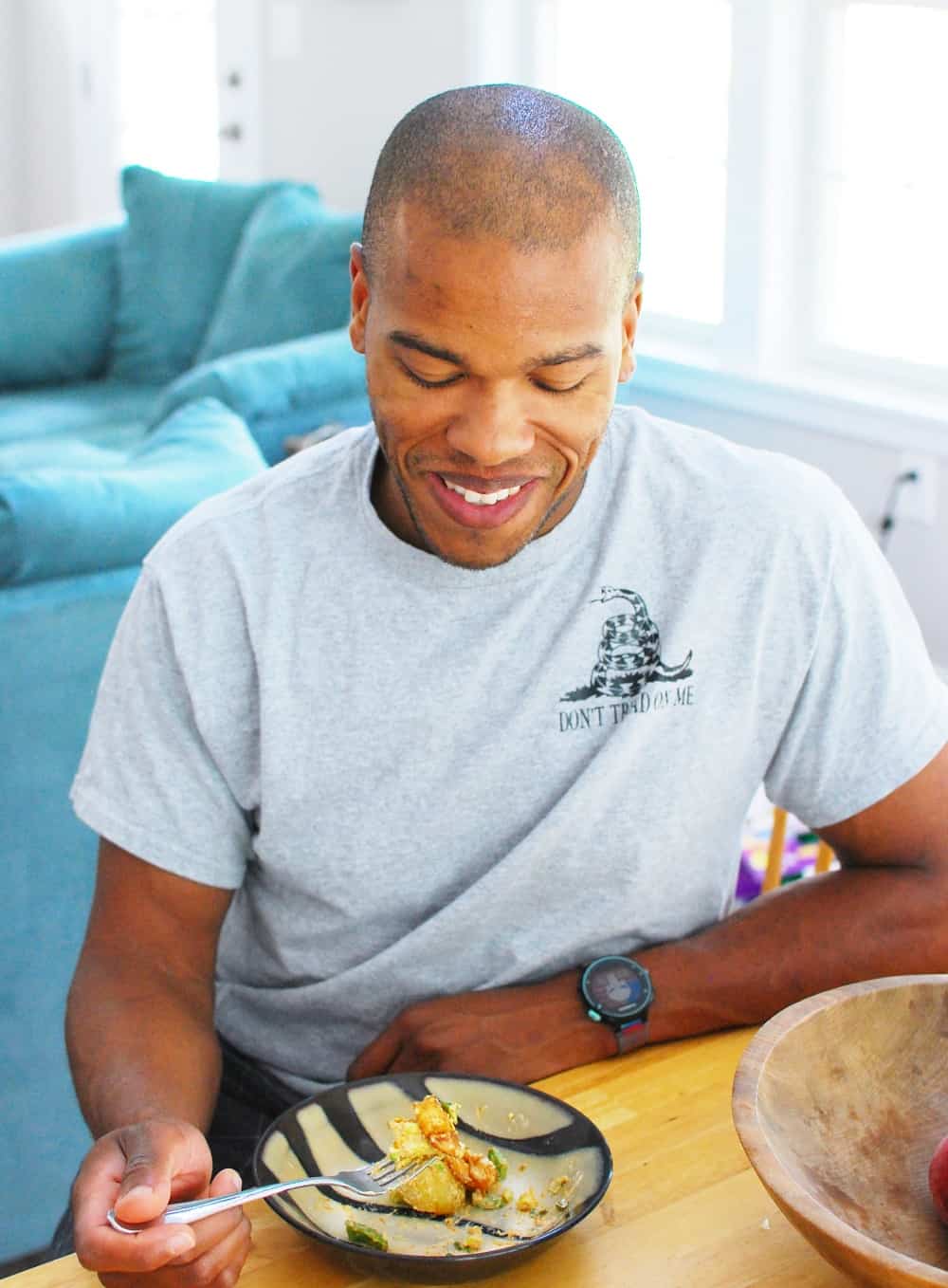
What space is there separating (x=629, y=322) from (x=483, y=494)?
17cm

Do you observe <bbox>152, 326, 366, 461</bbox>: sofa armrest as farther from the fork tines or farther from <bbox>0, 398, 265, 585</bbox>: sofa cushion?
the fork tines

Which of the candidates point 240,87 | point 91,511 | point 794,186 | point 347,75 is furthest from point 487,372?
point 240,87

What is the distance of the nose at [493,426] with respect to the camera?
1.17 meters

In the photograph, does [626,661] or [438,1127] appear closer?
[438,1127]

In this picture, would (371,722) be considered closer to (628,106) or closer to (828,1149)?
(828,1149)

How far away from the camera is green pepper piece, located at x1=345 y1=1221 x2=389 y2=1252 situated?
98 centimetres

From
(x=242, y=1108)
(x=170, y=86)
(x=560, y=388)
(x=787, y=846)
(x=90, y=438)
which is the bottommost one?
(x=787, y=846)

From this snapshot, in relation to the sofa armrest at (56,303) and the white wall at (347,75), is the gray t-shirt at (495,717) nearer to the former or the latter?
the white wall at (347,75)

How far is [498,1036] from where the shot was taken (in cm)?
124

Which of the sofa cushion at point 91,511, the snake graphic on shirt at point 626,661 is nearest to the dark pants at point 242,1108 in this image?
the snake graphic on shirt at point 626,661

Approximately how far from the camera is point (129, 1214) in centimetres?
94

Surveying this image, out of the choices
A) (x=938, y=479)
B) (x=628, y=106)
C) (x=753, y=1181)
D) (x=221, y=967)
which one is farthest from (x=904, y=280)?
(x=753, y=1181)

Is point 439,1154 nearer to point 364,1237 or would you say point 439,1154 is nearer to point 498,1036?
point 364,1237

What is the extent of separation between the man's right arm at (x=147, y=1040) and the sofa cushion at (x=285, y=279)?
2992 millimetres
